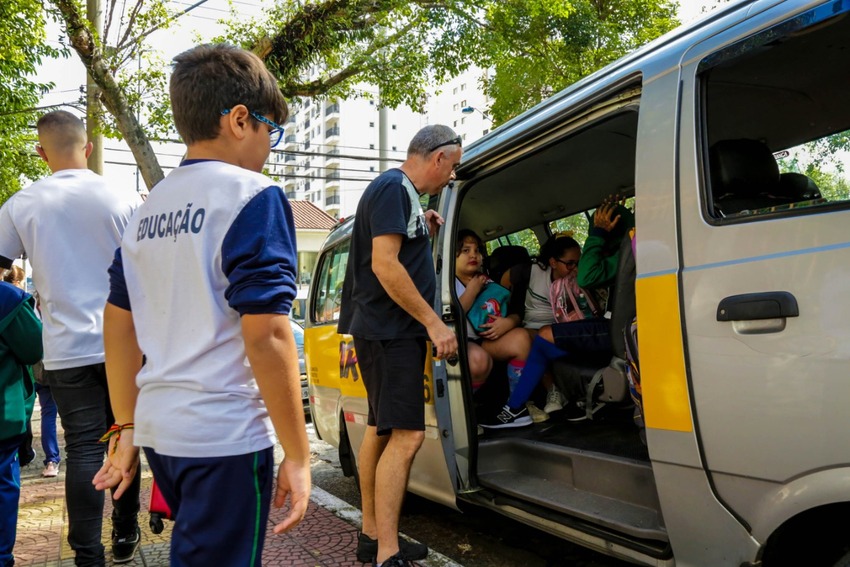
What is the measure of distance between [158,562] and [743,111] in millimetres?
3546

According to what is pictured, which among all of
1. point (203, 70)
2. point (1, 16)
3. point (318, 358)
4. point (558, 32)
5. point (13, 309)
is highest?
point (558, 32)

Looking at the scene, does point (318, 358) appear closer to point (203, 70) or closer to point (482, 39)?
point (203, 70)

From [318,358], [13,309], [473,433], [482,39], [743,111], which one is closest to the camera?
[743,111]

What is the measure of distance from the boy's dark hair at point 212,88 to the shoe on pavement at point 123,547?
266cm

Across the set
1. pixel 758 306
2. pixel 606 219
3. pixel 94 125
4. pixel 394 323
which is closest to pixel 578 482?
pixel 394 323

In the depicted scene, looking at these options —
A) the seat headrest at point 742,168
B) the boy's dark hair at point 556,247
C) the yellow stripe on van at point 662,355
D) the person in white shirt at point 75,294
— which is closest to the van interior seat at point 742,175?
the seat headrest at point 742,168

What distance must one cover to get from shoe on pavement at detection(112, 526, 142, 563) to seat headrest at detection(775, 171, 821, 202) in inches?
135

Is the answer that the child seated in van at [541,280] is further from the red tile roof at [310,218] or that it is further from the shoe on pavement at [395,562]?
the red tile roof at [310,218]

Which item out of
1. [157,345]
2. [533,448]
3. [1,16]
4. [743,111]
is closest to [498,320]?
[533,448]

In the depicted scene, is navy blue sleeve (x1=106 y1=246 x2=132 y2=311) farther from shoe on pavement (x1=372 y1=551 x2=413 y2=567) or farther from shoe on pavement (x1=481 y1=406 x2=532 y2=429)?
shoe on pavement (x1=481 y1=406 x2=532 y2=429)

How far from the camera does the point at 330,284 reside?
523 cm

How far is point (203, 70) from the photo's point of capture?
Answer: 1.63m

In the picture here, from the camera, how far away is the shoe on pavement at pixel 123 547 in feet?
11.5

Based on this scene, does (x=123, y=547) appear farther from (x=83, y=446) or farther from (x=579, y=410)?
(x=579, y=410)
